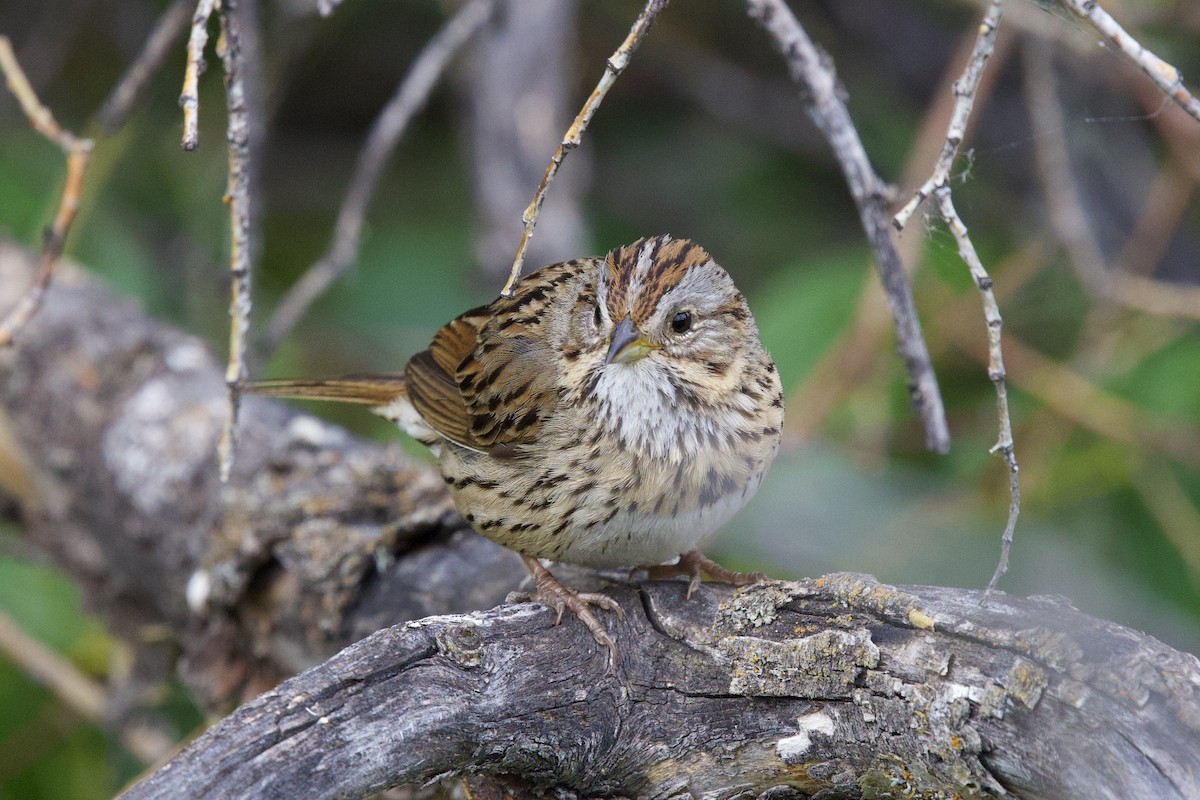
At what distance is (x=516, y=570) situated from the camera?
291 cm

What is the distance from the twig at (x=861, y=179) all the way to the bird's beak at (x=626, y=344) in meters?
0.50

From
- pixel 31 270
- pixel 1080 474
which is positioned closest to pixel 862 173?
pixel 1080 474

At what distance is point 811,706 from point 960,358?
2.21 meters

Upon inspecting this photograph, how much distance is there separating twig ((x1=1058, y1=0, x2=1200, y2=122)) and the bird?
1027 mm

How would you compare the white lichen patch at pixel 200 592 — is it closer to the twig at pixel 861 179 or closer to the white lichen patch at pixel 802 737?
the white lichen patch at pixel 802 737

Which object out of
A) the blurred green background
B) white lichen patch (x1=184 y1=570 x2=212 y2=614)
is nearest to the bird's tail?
white lichen patch (x1=184 y1=570 x2=212 y2=614)

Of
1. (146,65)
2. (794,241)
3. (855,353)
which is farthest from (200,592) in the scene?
(794,241)

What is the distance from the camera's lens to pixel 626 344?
2.51 meters

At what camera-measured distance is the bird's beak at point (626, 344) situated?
251 cm

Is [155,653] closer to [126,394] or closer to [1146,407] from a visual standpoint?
Result: [126,394]

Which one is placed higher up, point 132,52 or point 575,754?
point 132,52

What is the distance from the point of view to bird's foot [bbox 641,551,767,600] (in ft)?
8.45

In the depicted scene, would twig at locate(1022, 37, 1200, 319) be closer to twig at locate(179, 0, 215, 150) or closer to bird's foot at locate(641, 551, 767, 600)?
bird's foot at locate(641, 551, 767, 600)

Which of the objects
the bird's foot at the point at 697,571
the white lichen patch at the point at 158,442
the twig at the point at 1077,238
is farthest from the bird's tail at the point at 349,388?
the twig at the point at 1077,238
